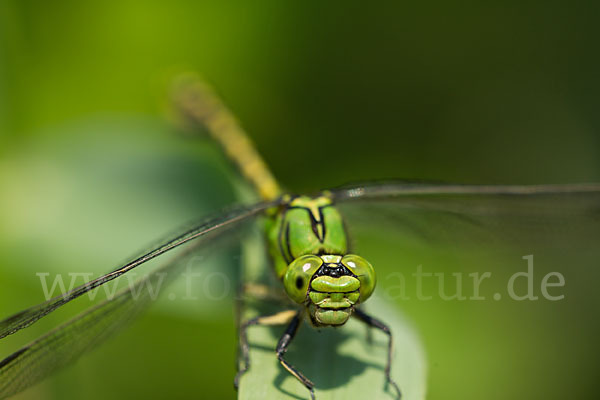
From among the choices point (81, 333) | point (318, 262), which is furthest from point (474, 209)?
point (81, 333)

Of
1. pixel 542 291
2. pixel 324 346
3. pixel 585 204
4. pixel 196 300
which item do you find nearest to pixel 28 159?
pixel 196 300

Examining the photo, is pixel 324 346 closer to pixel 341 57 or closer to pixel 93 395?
pixel 93 395

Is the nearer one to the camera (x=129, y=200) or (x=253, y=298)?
(x=253, y=298)

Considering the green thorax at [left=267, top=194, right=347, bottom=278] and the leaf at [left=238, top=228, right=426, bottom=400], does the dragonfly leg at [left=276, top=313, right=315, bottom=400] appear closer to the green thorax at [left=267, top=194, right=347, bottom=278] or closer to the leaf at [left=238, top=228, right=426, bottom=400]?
the leaf at [left=238, top=228, right=426, bottom=400]

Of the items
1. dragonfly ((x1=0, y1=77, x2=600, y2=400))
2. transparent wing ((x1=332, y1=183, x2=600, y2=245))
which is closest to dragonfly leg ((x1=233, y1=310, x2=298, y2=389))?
dragonfly ((x1=0, y1=77, x2=600, y2=400))

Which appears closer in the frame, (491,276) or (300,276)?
(300,276)

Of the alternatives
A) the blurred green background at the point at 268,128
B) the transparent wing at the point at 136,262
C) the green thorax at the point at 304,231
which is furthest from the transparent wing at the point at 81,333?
the green thorax at the point at 304,231

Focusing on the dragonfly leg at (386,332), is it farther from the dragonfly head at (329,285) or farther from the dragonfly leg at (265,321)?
the dragonfly leg at (265,321)

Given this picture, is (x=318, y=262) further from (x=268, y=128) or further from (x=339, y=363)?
(x=268, y=128)
